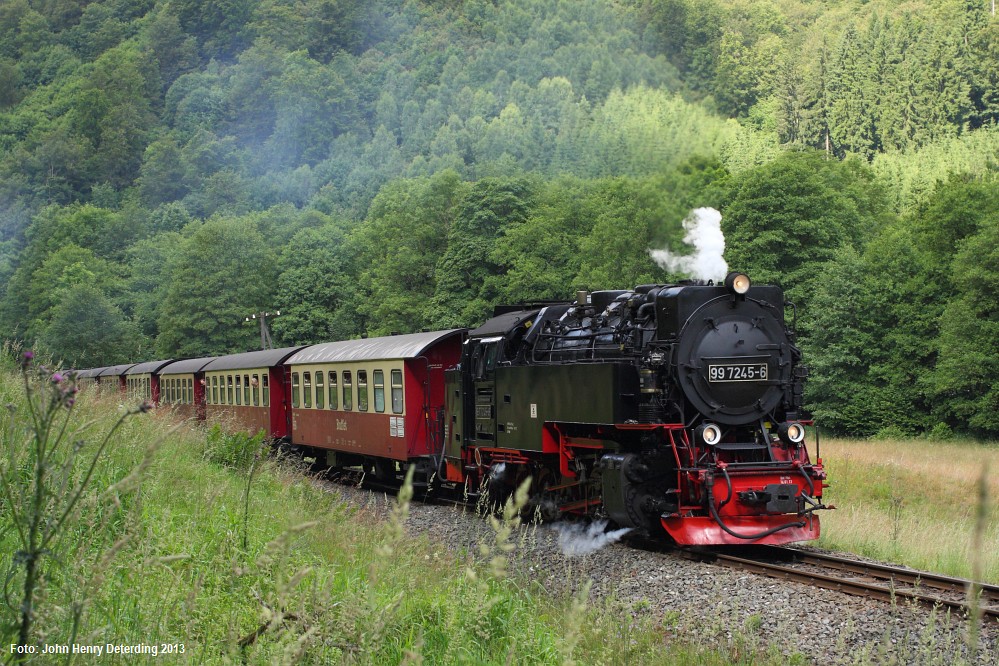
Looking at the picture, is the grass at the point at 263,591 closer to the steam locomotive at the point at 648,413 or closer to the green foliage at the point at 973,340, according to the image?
the steam locomotive at the point at 648,413

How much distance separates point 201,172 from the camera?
407ft

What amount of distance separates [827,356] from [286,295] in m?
42.2

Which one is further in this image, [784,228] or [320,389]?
[784,228]

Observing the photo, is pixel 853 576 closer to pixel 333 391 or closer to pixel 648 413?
pixel 648 413

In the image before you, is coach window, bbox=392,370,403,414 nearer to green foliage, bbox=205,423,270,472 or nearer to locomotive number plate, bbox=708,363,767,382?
green foliage, bbox=205,423,270,472

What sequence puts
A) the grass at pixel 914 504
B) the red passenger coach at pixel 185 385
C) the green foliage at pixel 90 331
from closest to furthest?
the grass at pixel 914 504 < the red passenger coach at pixel 185 385 < the green foliage at pixel 90 331

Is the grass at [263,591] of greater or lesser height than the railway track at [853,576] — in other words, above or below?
above

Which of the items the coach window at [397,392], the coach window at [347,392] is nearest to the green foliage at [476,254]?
A: the coach window at [347,392]

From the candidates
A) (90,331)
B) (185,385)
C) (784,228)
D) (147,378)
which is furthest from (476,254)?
(90,331)

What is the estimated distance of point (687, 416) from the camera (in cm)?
1063

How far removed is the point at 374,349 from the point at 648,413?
28.1ft

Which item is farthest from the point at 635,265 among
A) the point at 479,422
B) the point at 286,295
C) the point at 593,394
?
the point at 286,295

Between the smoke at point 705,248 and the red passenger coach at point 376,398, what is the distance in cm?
511

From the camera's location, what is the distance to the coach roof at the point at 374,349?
16.2m
